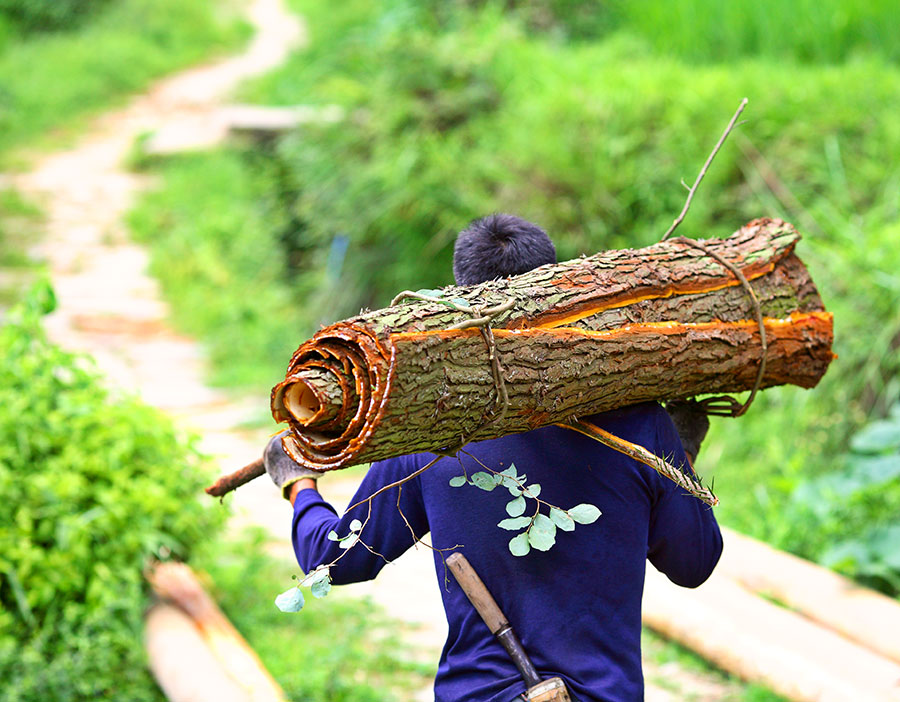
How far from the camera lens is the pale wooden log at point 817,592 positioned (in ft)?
10.3

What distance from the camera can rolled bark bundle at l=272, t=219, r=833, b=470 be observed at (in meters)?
A: 1.36

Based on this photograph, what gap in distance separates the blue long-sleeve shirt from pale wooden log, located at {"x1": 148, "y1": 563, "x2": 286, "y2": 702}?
4.47 ft

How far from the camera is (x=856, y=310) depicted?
4.41m

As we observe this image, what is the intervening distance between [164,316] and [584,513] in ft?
23.9

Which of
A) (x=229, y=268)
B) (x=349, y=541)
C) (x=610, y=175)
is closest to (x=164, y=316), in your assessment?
(x=229, y=268)

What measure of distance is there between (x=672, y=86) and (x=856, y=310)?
6.47 ft

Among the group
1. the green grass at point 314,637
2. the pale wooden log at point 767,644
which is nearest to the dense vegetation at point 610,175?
the pale wooden log at point 767,644

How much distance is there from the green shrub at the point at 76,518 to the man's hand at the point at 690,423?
6.46 feet

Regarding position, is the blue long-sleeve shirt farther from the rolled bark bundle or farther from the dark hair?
the dark hair

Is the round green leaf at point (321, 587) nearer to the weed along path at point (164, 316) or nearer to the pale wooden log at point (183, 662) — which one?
the weed along path at point (164, 316)

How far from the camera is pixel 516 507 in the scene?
1551 mm

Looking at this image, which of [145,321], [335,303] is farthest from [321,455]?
[145,321]

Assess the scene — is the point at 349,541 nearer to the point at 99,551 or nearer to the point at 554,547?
the point at 554,547

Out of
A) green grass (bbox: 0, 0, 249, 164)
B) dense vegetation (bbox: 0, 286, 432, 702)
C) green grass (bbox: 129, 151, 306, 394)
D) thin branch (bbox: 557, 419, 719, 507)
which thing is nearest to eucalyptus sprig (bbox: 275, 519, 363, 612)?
thin branch (bbox: 557, 419, 719, 507)
